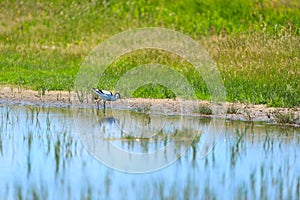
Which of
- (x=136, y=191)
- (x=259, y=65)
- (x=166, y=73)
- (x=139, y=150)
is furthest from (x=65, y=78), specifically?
(x=136, y=191)

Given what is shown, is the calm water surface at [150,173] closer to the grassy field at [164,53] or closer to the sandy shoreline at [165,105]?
the sandy shoreline at [165,105]

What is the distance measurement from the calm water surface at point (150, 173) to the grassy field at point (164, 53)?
300cm

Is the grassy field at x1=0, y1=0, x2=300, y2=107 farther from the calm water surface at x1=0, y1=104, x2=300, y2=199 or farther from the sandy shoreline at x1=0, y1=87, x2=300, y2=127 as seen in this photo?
the calm water surface at x1=0, y1=104, x2=300, y2=199

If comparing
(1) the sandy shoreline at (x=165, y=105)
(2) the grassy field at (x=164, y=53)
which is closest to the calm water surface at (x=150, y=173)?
(1) the sandy shoreline at (x=165, y=105)

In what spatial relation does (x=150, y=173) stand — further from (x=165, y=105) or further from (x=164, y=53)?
(x=164, y=53)

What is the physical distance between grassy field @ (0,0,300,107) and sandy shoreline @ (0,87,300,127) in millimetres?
377

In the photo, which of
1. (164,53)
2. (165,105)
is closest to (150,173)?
(165,105)

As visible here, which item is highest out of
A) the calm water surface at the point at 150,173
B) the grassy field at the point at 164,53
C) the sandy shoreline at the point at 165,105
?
the grassy field at the point at 164,53

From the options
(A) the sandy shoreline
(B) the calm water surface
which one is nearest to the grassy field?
(A) the sandy shoreline

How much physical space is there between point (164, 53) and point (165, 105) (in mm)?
3935

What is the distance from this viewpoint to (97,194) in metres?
8.58

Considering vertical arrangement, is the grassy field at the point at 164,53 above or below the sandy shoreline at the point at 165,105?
above

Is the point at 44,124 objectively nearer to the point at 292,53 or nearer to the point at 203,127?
the point at 203,127

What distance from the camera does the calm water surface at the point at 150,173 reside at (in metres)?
8.73
